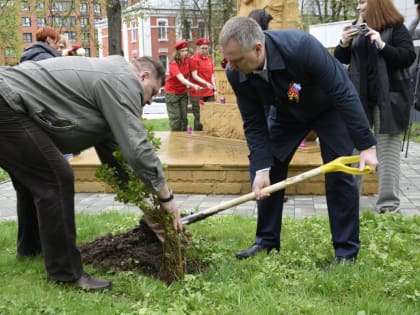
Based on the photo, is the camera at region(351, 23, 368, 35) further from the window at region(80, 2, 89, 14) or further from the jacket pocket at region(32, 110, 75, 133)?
the window at region(80, 2, 89, 14)

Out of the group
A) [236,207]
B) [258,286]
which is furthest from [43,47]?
[258,286]

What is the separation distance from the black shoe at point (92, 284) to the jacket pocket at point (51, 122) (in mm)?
966

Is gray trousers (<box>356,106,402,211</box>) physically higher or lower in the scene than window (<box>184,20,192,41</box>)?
lower

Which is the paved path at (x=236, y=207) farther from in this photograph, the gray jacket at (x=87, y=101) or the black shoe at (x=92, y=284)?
the gray jacket at (x=87, y=101)

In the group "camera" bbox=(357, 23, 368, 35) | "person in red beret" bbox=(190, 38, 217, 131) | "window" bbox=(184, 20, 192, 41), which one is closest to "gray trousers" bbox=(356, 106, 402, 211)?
"camera" bbox=(357, 23, 368, 35)

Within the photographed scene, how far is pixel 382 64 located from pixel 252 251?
2.30 metres

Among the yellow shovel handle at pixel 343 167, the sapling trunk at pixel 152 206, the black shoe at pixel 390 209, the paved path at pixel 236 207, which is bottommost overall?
the paved path at pixel 236 207

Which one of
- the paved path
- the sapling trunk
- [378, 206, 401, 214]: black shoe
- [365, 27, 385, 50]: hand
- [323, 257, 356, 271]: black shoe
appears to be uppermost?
[365, 27, 385, 50]: hand

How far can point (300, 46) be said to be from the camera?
3.47 m

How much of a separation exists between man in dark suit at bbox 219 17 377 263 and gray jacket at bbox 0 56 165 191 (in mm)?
674

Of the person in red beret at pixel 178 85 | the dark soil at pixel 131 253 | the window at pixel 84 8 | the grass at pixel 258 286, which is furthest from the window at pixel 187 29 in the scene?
the grass at pixel 258 286

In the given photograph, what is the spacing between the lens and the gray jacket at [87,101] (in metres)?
3.13

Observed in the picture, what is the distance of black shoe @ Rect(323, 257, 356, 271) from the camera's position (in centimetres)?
374

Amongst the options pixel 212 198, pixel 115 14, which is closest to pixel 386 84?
pixel 212 198
